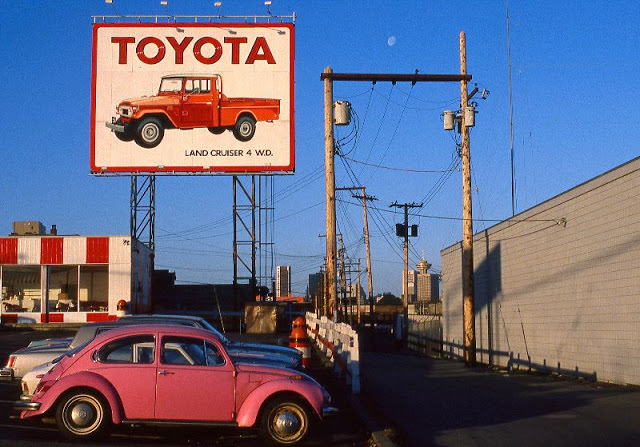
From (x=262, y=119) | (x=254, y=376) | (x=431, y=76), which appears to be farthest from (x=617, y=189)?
(x=262, y=119)

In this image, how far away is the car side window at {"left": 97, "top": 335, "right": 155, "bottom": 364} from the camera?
395 inches

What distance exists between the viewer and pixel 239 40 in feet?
106

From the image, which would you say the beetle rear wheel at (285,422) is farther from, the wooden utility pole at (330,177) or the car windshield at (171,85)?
the car windshield at (171,85)

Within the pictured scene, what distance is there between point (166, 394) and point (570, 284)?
545 inches

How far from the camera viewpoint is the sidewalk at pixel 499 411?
34.8ft

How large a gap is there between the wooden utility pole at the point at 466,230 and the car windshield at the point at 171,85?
11.6 metres

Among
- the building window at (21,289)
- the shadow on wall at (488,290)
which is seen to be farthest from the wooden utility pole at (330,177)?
the building window at (21,289)

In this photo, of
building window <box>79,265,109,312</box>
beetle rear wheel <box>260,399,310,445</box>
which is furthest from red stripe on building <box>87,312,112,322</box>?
beetle rear wheel <box>260,399,310,445</box>

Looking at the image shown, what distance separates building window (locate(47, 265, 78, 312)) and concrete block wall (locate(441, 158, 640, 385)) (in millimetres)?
18267

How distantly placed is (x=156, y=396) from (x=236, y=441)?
1.25 m

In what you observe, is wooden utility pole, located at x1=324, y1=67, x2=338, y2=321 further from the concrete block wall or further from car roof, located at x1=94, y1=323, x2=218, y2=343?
car roof, located at x1=94, y1=323, x2=218, y2=343

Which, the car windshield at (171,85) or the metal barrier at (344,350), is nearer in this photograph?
the metal barrier at (344,350)

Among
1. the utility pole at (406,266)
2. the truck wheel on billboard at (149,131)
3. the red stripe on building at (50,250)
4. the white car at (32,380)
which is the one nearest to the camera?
the white car at (32,380)

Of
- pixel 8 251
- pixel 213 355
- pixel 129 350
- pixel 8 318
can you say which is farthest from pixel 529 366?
pixel 8 251
